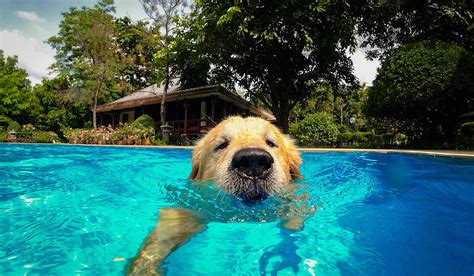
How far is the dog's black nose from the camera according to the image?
2645 millimetres

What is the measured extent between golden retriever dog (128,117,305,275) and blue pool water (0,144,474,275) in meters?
0.12

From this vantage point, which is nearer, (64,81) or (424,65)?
(424,65)

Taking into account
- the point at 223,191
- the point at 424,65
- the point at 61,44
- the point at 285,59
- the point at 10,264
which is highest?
the point at 61,44

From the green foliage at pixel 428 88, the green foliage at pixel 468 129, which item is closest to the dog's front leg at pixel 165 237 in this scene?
the green foliage at pixel 428 88

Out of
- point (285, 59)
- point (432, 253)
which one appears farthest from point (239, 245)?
point (285, 59)

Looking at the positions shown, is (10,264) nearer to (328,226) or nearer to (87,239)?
(87,239)

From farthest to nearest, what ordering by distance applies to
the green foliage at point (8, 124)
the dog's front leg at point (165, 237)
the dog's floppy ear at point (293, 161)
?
1. the green foliage at point (8, 124)
2. the dog's floppy ear at point (293, 161)
3. the dog's front leg at point (165, 237)

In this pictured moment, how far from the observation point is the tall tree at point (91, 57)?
3045cm

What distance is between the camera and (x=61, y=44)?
40.2 meters

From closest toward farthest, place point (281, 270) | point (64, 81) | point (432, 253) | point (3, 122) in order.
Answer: point (281, 270) → point (432, 253) → point (3, 122) → point (64, 81)

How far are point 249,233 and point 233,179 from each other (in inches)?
19.1

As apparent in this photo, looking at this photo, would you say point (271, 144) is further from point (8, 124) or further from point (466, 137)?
point (8, 124)

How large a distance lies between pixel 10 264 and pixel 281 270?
1.75 m

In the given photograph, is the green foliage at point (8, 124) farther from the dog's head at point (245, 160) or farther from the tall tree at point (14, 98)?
the dog's head at point (245, 160)
